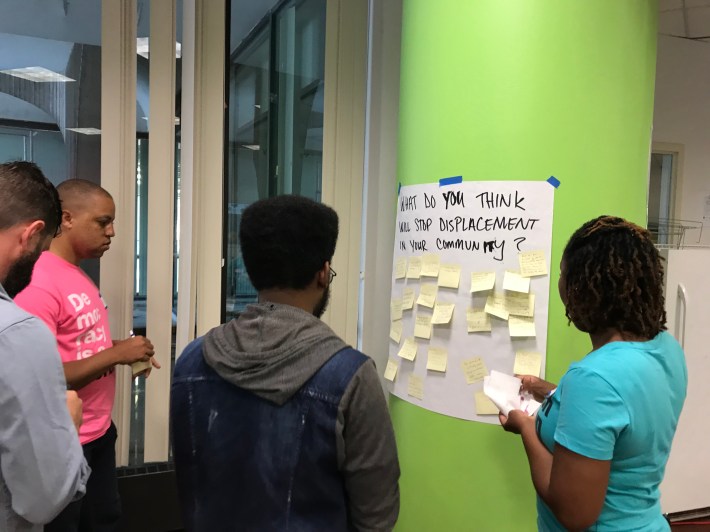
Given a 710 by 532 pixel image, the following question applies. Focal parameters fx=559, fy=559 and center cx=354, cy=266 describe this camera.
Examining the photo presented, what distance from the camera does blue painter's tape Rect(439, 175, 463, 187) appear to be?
5.23ft

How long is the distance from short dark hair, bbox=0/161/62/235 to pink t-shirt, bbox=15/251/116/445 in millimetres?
530

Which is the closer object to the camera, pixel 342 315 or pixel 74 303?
pixel 74 303

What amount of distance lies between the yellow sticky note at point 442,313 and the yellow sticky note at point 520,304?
16 cm

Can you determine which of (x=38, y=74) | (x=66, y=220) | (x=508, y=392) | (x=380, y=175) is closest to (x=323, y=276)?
(x=508, y=392)

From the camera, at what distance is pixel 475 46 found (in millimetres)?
1543

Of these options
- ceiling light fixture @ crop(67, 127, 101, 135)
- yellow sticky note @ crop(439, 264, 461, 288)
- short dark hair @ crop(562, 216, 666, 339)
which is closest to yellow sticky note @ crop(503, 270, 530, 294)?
yellow sticky note @ crop(439, 264, 461, 288)

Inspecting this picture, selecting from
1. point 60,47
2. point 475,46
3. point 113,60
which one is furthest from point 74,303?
point 475,46

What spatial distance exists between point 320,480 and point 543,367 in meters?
0.81

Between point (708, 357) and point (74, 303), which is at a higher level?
point (74, 303)

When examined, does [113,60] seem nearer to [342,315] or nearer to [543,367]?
[342,315]

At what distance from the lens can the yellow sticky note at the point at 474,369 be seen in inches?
62.6

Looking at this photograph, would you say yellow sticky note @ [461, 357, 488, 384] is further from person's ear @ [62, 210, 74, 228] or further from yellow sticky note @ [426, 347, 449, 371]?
person's ear @ [62, 210, 74, 228]

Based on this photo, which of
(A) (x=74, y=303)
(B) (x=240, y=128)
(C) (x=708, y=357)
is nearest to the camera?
(A) (x=74, y=303)

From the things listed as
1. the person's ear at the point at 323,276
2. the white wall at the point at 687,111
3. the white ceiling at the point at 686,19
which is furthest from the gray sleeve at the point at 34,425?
the white wall at the point at 687,111
